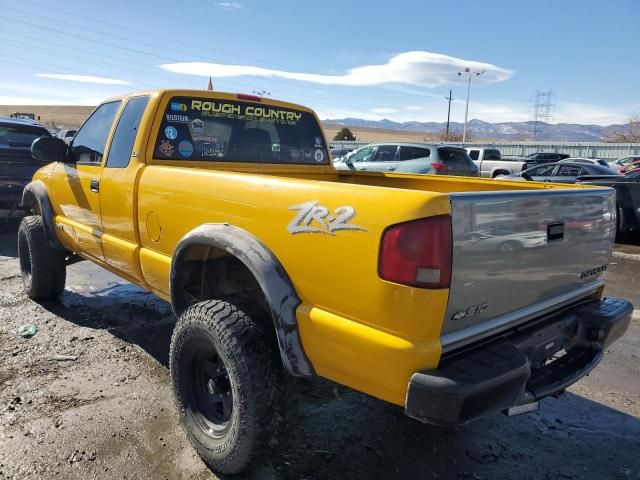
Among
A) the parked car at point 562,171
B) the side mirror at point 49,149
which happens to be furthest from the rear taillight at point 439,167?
the side mirror at point 49,149

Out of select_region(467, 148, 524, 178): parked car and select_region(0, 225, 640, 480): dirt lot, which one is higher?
select_region(467, 148, 524, 178): parked car

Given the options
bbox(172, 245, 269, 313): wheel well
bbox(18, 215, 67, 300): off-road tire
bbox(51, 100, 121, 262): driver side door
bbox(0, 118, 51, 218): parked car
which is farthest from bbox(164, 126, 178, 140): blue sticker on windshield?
bbox(0, 118, 51, 218): parked car

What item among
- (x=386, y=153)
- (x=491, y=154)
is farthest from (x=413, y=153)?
(x=491, y=154)

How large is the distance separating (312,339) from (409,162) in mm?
11419

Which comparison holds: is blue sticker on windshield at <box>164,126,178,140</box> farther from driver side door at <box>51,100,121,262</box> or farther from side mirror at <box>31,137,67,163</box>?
side mirror at <box>31,137,67,163</box>

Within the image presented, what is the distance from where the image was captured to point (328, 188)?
6.87ft

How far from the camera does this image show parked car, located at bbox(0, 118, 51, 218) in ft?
25.8

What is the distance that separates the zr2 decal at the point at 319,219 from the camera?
198 cm

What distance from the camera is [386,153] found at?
1362 centimetres

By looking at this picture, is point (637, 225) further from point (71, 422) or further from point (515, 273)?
point (71, 422)

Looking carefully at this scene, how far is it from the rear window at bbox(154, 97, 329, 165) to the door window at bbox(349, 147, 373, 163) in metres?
9.78

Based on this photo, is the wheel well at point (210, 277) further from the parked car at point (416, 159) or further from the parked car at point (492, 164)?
the parked car at point (492, 164)

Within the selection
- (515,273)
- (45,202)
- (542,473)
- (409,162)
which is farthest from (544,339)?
(409,162)

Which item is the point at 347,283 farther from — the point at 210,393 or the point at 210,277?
the point at 210,277
